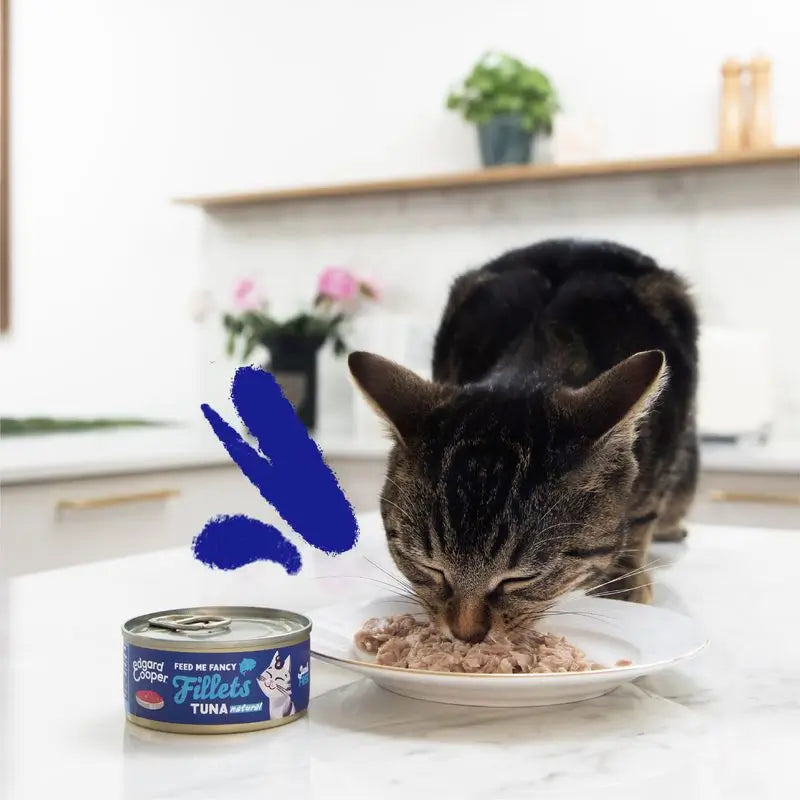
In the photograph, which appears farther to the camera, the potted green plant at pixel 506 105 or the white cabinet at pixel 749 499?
the potted green plant at pixel 506 105

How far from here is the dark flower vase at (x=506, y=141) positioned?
3170 mm

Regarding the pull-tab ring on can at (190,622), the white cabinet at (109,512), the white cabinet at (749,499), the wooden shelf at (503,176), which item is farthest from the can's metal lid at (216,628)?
the wooden shelf at (503,176)

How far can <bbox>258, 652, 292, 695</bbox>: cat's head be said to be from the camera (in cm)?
72

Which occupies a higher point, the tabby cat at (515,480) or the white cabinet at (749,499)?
the tabby cat at (515,480)

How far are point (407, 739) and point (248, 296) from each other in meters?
2.80

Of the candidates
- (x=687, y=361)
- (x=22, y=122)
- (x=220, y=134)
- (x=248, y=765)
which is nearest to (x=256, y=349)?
(x=220, y=134)

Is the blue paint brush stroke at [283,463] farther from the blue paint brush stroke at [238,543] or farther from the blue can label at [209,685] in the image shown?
the blue can label at [209,685]

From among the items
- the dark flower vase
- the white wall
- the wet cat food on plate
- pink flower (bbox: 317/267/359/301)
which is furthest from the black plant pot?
the wet cat food on plate

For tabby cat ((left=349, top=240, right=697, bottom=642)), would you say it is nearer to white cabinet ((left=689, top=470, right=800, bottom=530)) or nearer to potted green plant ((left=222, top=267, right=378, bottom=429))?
white cabinet ((left=689, top=470, right=800, bottom=530))

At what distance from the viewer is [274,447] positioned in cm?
90

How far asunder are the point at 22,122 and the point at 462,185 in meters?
1.54

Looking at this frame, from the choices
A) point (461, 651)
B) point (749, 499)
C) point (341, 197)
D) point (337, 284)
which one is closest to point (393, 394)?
point (461, 651)

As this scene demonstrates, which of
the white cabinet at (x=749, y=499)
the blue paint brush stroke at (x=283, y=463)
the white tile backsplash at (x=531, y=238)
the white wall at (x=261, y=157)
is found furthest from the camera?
the white wall at (x=261, y=157)

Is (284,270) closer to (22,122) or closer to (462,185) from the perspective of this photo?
(462,185)
